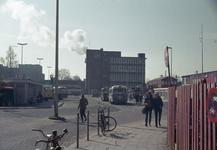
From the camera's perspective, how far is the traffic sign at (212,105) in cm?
386

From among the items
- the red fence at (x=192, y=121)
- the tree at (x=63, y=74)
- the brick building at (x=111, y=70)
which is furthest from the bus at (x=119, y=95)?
the tree at (x=63, y=74)

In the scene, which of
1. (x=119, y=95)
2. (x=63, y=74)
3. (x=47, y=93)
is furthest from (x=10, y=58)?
(x=63, y=74)

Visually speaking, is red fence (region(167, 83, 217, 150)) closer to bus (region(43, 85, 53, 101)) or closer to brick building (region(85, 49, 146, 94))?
bus (region(43, 85, 53, 101))

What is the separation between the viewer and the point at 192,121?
5.17 meters

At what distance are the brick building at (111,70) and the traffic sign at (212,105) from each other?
364 ft

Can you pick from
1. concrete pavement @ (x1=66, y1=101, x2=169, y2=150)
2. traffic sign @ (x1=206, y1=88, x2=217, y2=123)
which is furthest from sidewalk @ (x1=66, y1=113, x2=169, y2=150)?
traffic sign @ (x1=206, y1=88, x2=217, y2=123)

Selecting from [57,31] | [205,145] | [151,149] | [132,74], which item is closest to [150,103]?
[151,149]

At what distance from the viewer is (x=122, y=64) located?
117000 millimetres

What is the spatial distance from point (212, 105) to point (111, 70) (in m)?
113

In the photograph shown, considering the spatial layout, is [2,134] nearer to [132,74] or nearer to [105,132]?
[105,132]

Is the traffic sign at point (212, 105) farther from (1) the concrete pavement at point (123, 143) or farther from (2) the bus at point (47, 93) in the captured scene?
(2) the bus at point (47, 93)

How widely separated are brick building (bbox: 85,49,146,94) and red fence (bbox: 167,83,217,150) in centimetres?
10783

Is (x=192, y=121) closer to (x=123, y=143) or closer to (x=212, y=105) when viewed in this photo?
(x=212, y=105)

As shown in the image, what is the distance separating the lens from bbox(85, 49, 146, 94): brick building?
4537 inches
